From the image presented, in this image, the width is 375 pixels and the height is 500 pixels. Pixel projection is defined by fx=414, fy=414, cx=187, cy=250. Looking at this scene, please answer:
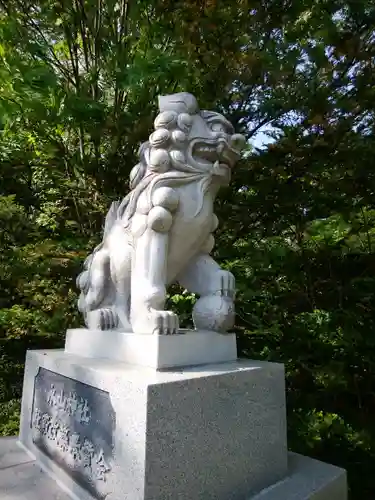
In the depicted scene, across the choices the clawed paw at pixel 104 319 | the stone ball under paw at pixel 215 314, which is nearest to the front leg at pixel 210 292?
the stone ball under paw at pixel 215 314

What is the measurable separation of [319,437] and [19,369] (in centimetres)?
315

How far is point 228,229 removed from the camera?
3672 millimetres

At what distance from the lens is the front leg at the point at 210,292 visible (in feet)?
6.69

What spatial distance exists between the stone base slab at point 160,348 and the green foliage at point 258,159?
127cm

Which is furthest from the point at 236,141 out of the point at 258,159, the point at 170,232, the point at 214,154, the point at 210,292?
the point at 258,159

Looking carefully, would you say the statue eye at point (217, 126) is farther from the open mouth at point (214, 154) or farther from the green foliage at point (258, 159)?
the green foliage at point (258, 159)

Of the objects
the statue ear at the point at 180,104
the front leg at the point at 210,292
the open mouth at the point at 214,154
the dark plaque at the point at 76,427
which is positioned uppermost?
the statue ear at the point at 180,104

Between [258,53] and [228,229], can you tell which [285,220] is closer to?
[228,229]

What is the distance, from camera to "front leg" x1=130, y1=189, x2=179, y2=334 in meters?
1.88

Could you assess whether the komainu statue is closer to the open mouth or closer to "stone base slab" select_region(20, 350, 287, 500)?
the open mouth

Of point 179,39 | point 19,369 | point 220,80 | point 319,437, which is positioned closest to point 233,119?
point 220,80

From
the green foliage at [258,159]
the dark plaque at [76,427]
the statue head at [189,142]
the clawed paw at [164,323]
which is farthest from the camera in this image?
the green foliage at [258,159]

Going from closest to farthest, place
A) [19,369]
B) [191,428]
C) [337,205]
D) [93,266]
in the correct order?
[191,428], [93,266], [337,205], [19,369]

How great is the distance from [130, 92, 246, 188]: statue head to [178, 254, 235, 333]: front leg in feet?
1.57
